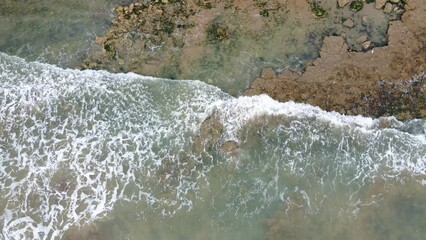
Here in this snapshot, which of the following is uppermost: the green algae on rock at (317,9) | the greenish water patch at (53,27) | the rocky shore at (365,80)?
the green algae on rock at (317,9)

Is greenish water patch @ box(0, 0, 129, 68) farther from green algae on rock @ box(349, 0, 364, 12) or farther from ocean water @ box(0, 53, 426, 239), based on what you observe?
green algae on rock @ box(349, 0, 364, 12)

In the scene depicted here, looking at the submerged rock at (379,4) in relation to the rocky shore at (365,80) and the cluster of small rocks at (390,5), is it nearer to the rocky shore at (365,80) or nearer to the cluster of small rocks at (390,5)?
the cluster of small rocks at (390,5)

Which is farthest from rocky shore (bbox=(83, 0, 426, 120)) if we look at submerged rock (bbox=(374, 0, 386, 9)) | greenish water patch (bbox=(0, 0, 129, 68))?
greenish water patch (bbox=(0, 0, 129, 68))

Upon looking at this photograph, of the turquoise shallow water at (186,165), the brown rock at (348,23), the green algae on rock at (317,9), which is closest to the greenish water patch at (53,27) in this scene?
the turquoise shallow water at (186,165)

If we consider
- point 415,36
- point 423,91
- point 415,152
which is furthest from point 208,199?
point 415,36

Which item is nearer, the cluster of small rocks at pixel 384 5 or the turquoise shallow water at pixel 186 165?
the turquoise shallow water at pixel 186 165

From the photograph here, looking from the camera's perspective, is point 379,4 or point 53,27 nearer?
point 379,4

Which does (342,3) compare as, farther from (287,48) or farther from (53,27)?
(53,27)

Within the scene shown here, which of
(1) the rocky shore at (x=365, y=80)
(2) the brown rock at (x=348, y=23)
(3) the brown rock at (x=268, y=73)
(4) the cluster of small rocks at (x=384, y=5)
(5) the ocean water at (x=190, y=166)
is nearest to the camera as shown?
(5) the ocean water at (x=190, y=166)

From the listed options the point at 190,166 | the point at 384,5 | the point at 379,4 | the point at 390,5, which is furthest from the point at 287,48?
the point at 190,166
